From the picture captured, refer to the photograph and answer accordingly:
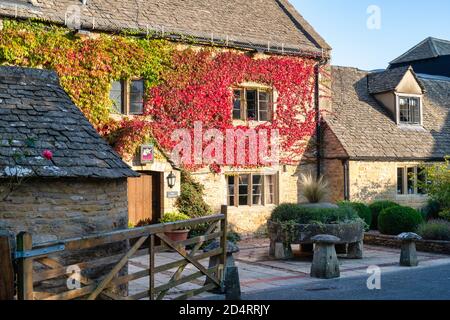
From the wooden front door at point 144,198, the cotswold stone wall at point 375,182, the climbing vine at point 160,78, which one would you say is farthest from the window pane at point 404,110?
the wooden front door at point 144,198

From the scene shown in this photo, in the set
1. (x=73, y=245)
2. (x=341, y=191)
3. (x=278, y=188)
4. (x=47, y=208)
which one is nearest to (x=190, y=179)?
(x=278, y=188)

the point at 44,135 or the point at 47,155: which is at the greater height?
the point at 44,135

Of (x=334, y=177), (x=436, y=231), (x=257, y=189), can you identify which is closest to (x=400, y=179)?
(x=334, y=177)

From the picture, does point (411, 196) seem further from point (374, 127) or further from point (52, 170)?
point (52, 170)

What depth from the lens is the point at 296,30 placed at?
19.7 meters

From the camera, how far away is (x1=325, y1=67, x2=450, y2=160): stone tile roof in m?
18.9

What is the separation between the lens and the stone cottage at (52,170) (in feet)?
24.1

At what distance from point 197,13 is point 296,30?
4.17 meters

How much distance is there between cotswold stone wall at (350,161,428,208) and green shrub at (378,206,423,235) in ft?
7.31

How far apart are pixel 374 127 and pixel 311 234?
932 centimetres

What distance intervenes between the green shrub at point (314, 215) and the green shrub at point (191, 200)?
3.38 meters

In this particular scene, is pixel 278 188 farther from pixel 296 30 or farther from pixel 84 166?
pixel 84 166

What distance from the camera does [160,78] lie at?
1569 cm

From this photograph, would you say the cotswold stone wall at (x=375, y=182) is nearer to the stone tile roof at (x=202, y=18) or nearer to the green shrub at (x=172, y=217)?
the stone tile roof at (x=202, y=18)
